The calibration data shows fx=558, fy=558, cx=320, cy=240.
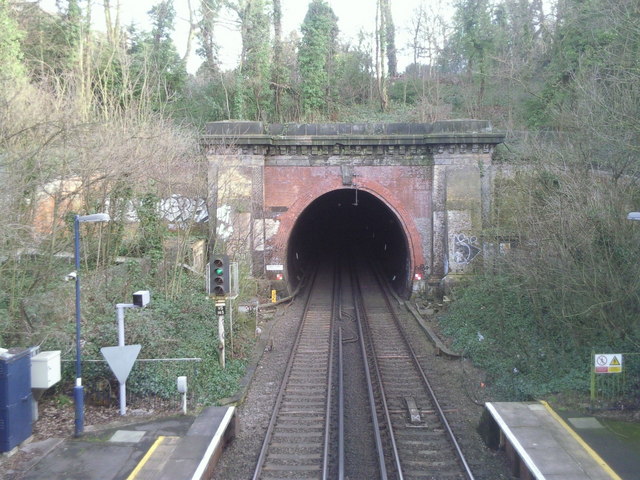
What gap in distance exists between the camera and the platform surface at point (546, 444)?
680 cm

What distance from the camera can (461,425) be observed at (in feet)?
31.8

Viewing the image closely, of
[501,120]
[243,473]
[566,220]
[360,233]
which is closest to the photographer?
[243,473]

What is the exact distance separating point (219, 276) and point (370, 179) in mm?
9928

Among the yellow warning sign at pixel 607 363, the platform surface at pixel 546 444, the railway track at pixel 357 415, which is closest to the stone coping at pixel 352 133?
the railway track at pixel 357 415

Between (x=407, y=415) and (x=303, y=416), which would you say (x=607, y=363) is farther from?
(x=303, y=416)

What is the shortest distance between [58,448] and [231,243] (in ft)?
31.9

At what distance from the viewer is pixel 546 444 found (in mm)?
7586

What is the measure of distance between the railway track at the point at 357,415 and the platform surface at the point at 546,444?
0.87 meters

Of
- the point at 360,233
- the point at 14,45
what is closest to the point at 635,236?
the point at 14,45

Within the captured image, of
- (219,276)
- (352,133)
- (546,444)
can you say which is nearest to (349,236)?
(352,133)

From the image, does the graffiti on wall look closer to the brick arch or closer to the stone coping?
the brick arch

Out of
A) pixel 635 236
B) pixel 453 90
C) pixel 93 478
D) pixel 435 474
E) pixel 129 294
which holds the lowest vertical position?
pixel 435 474

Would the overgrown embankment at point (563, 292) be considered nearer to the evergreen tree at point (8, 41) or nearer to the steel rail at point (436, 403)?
the steel rail at point (436, 403)

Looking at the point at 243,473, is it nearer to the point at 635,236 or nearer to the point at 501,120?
the point at 635,236
